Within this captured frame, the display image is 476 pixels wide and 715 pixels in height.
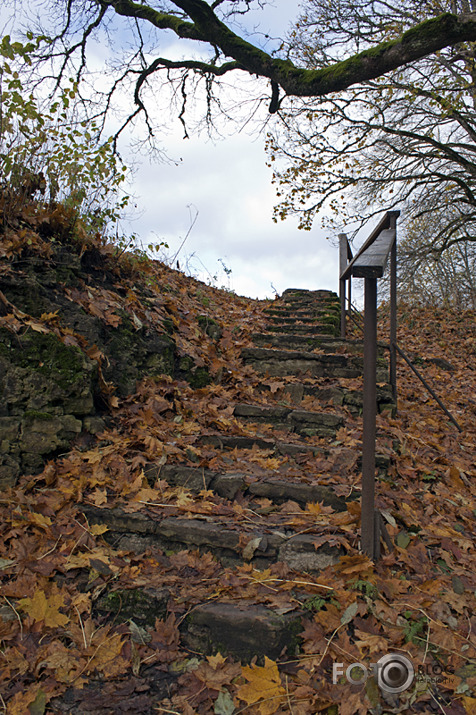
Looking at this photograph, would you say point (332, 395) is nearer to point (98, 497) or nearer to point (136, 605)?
point (98, 497)

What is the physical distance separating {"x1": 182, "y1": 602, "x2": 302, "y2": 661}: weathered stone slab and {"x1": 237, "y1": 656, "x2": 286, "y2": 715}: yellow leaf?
95mm

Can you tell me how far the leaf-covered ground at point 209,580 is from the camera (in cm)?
166

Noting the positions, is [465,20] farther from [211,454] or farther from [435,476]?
[211,454]

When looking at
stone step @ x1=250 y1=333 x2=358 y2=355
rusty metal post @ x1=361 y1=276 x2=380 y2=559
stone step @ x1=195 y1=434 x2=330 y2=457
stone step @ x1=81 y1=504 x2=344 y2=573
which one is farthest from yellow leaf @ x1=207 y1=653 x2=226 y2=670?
stone step @ x1=250 y1=333 x2=358 y2=355

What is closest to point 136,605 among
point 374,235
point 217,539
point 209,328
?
point 217,539

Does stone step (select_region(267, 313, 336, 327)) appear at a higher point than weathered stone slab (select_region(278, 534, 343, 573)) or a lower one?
higher

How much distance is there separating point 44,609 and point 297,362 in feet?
12.6

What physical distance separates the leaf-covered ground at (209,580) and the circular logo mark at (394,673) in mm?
30

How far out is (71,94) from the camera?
13.3ft

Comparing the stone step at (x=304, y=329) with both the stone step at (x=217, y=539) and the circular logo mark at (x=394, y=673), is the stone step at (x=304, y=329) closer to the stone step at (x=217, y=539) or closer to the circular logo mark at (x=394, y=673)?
the stone step at (x=217, y=539)

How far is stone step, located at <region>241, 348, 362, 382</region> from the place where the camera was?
5266mm

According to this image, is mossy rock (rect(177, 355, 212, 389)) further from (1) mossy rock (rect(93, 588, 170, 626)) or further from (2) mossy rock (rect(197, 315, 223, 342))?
(1) mossy rock (rect(93, 588, 170, 626))

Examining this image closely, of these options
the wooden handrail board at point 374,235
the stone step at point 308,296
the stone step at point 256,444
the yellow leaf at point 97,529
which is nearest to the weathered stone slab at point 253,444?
the stone step at point 256,444

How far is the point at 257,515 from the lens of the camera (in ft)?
8.38
